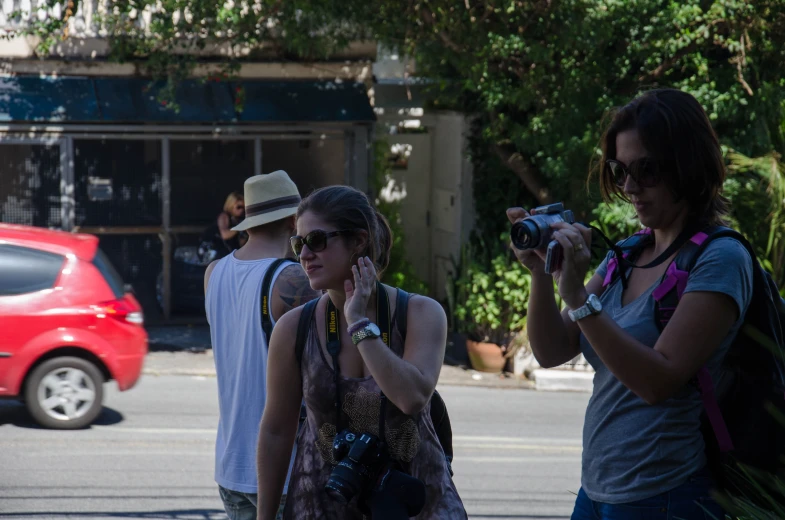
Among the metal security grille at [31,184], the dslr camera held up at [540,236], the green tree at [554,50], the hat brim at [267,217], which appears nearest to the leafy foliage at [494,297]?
the green tree at [554,50]

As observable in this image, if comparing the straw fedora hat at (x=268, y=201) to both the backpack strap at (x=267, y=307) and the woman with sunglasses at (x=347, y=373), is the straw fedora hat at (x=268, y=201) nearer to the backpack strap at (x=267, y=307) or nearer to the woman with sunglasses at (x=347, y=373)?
the backpack strap at (x=267, y=307)

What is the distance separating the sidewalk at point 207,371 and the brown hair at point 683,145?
8.57 meters

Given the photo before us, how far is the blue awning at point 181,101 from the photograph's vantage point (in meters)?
12.3

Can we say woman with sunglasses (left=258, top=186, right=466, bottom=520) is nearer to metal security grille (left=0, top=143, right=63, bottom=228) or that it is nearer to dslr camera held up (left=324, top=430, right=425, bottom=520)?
dslr camera held up (left=324, top=430, right=425, bottom=520)

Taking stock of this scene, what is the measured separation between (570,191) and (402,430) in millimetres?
9406

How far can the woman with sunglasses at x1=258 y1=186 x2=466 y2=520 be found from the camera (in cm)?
257

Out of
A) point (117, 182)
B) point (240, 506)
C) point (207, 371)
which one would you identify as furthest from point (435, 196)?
point (240, 506)

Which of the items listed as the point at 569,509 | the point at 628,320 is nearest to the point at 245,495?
the point at 628,320

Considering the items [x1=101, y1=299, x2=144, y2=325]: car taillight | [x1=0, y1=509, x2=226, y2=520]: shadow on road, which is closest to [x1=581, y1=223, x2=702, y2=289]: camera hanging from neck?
[x1=0, y1=509, x2=226, y2=520]: shadow on road

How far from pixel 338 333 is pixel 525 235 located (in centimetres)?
61

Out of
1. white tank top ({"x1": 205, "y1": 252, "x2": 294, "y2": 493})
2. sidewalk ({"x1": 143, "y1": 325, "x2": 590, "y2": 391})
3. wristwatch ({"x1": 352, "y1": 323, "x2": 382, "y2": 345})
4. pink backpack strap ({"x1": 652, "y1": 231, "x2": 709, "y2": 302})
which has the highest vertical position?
pink backpack strap ({"x1": 652, "y1": 231, "x2": 709, "y2": 302})

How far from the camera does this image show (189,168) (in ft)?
43.1

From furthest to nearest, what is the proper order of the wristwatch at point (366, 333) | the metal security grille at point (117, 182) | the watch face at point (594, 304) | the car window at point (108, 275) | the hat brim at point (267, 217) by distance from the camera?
the metal security grille at point (117, 182)
the car window at point (108, 275)
the hat brim at point (267, 217)
the wristwatch at point (366, 333)
the watch face at point (594, 304)

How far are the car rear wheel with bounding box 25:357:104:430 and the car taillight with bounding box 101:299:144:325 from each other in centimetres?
44
